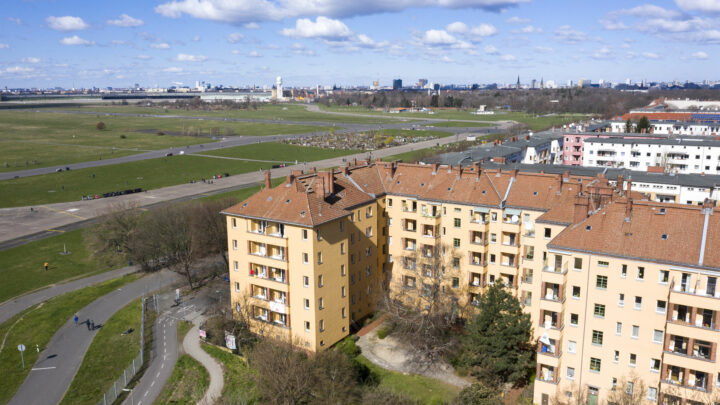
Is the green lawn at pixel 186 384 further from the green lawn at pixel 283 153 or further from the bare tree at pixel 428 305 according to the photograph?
the green lawn at pixel 283 153

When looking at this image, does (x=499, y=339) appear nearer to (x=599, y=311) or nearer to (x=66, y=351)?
(x=599, y=311)

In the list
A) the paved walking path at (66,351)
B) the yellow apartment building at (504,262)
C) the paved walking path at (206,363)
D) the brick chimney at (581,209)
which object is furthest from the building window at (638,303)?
the paved walking path at (66,351)

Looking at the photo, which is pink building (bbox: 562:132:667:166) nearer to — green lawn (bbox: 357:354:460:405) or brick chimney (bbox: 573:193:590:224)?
brick chimney (bbox: 573:193:590:224)

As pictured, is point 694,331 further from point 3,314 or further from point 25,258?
point 25,258

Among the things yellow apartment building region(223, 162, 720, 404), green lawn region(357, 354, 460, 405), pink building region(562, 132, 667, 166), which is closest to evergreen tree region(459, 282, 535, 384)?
yellow apartment building region(223, 162, 720, 404)

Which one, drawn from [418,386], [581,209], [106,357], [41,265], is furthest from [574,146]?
[41,265]
